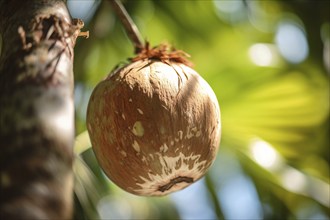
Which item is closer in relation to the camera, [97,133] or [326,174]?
[97,133]

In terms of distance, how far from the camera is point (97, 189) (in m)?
2.19

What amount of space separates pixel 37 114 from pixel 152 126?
0.57 meters

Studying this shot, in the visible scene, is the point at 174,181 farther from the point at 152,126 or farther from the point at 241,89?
the point at 241,89

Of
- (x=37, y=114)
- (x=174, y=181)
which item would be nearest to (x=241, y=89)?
(x=174, y=181)

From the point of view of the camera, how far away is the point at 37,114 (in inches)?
24.4

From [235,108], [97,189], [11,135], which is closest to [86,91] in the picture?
[97,189]

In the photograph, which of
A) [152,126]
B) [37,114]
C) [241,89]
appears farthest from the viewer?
[241,89]

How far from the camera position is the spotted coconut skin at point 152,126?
3.91 feet

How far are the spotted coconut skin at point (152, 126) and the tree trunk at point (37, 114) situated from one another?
0.40 m

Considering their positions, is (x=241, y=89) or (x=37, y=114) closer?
(x=37, y=114)

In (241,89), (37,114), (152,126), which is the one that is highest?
(37,114)

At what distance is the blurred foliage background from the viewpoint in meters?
2.37

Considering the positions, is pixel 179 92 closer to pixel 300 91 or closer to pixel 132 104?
pixel 132 104

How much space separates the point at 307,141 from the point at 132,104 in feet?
4.96
